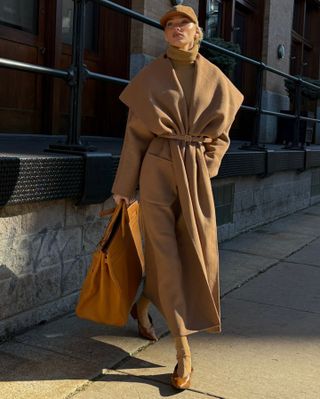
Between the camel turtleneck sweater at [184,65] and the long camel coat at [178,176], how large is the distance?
3 cm

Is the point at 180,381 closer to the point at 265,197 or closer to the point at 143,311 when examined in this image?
the point at 143,311

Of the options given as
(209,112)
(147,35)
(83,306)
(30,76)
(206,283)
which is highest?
(147,35)

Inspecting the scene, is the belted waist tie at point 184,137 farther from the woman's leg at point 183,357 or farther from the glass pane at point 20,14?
the glass pane at point 20,14

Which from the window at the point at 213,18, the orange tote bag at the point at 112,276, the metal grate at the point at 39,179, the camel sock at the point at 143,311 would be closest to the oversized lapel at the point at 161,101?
the orange tote bag at the point at 112,276

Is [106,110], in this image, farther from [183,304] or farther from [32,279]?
[183,304]

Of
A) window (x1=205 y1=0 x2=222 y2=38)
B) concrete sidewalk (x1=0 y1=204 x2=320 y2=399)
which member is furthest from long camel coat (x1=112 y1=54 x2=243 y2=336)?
window (x1=205 y1=0 x2=222 y2=38)

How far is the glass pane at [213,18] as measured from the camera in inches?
360

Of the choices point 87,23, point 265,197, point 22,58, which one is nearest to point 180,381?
point 22,58

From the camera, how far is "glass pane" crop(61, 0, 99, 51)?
641 centimetres

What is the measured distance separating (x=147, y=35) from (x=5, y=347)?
4.88m

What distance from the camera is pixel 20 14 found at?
588 centimetres

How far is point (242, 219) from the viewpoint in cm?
664

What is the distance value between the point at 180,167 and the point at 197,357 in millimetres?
1091

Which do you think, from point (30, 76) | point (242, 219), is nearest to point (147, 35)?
point (30, 76)
